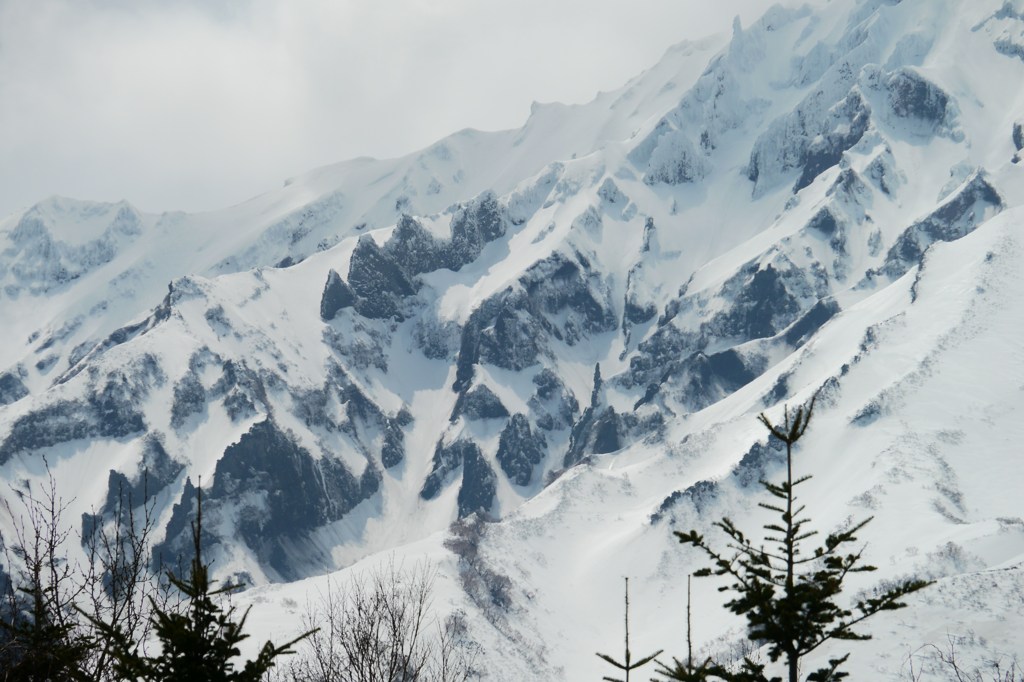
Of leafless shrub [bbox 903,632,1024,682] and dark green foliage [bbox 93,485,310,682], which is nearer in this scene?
dark green foliage [bbox 93,485,310,682]

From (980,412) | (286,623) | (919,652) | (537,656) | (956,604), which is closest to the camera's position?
(919,652)

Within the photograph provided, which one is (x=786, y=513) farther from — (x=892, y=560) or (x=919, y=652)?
(x=892, y=560)

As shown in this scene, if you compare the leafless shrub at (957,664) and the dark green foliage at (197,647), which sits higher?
the leafless shrub at (957,664)

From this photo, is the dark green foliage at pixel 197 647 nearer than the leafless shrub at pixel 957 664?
Yes

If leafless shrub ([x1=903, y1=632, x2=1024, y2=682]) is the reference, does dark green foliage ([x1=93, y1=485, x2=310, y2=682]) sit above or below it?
below

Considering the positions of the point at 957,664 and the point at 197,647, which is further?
the point at 957,664

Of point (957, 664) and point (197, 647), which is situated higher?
point (957, 664)

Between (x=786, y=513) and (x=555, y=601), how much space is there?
191 m

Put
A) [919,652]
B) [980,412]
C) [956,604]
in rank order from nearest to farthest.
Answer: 1. [919,652]
2. [956,604]
3. [980,412]

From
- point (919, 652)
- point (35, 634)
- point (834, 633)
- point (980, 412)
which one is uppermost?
point (980, 412)

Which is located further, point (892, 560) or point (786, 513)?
point (892, 560)

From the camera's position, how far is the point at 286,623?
160625 millimetres

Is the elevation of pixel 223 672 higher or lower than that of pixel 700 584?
lower

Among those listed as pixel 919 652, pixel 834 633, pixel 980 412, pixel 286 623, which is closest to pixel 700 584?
pixel 980 412
